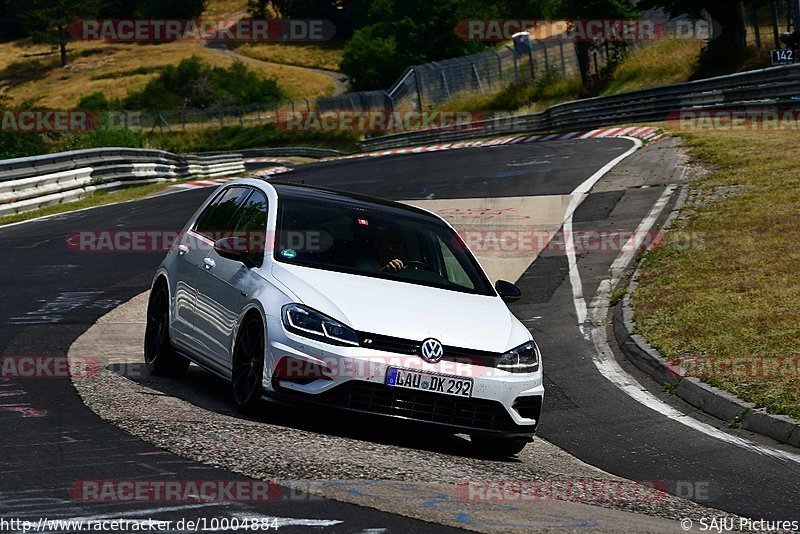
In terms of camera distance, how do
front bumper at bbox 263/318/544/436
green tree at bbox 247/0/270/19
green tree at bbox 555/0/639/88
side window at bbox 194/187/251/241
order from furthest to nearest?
1. green tree at bbox 247/0/270/19
2. green tree at bbox 555/0/639/88
3. side window at bbox 194/187/251/241
4. front bumper at bbox 263/318/544/436

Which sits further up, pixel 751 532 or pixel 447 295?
pixel 447 295

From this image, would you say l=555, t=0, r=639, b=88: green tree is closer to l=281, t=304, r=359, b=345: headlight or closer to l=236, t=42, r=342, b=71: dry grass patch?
l=281, t=304, r=359, b=345: headlight

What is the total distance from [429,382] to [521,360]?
78 cm

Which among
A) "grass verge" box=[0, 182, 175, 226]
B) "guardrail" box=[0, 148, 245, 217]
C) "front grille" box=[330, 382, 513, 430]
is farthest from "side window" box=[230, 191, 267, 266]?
"guardrail" box=[0, 148, 245, 217]

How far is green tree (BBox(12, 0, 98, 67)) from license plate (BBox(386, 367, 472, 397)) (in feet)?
465

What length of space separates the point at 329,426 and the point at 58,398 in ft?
6.47

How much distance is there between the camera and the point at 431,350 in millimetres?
7961

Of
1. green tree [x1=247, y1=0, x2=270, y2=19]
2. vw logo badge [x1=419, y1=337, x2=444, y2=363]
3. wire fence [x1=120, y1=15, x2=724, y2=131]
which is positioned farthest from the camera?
green tree [x1=247, y1=0, x2=270, y2=19]

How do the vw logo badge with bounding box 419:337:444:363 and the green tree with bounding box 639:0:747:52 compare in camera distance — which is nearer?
the vw logo badge with bounding box 419:337:444:363

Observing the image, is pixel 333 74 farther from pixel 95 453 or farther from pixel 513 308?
pixel 95 453

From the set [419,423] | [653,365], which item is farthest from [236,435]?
[653,365]

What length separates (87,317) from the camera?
1338 centimetres

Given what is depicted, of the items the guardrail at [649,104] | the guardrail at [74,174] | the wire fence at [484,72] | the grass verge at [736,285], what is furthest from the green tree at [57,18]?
the grass verge at [736,285]

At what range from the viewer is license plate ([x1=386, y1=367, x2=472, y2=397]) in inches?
311
